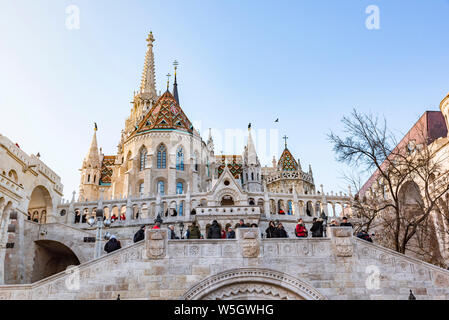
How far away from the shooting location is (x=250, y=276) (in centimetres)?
1455

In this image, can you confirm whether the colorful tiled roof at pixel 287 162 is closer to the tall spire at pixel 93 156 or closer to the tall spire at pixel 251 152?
the tall spire at pixel 251 152

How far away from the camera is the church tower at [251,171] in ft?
169

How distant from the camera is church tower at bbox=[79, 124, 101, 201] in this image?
56.8m

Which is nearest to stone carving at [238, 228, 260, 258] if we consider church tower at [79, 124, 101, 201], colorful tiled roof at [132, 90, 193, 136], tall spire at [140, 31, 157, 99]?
colorful tiled roof at [132, 90, 193, 136]

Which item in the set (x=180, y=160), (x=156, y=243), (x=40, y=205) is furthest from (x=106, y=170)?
(x=156, y=243)

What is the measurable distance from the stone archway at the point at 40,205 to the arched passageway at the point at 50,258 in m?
5.83

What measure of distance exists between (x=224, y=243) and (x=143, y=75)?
2430 inches

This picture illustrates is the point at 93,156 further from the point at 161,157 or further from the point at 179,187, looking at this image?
A: the point at 179,187

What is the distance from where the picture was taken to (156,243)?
583 inches

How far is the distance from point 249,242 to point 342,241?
11.3ft

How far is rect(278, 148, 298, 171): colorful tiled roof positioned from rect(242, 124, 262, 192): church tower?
3115mm

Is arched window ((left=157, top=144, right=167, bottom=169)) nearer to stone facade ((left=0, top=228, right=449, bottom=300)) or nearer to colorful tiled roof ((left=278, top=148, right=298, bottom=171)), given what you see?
colorful tiled roof ((left=278, top=148, right=298, bottom=171))

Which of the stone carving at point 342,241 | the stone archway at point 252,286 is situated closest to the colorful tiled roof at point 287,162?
the stone carving at point 342,241
